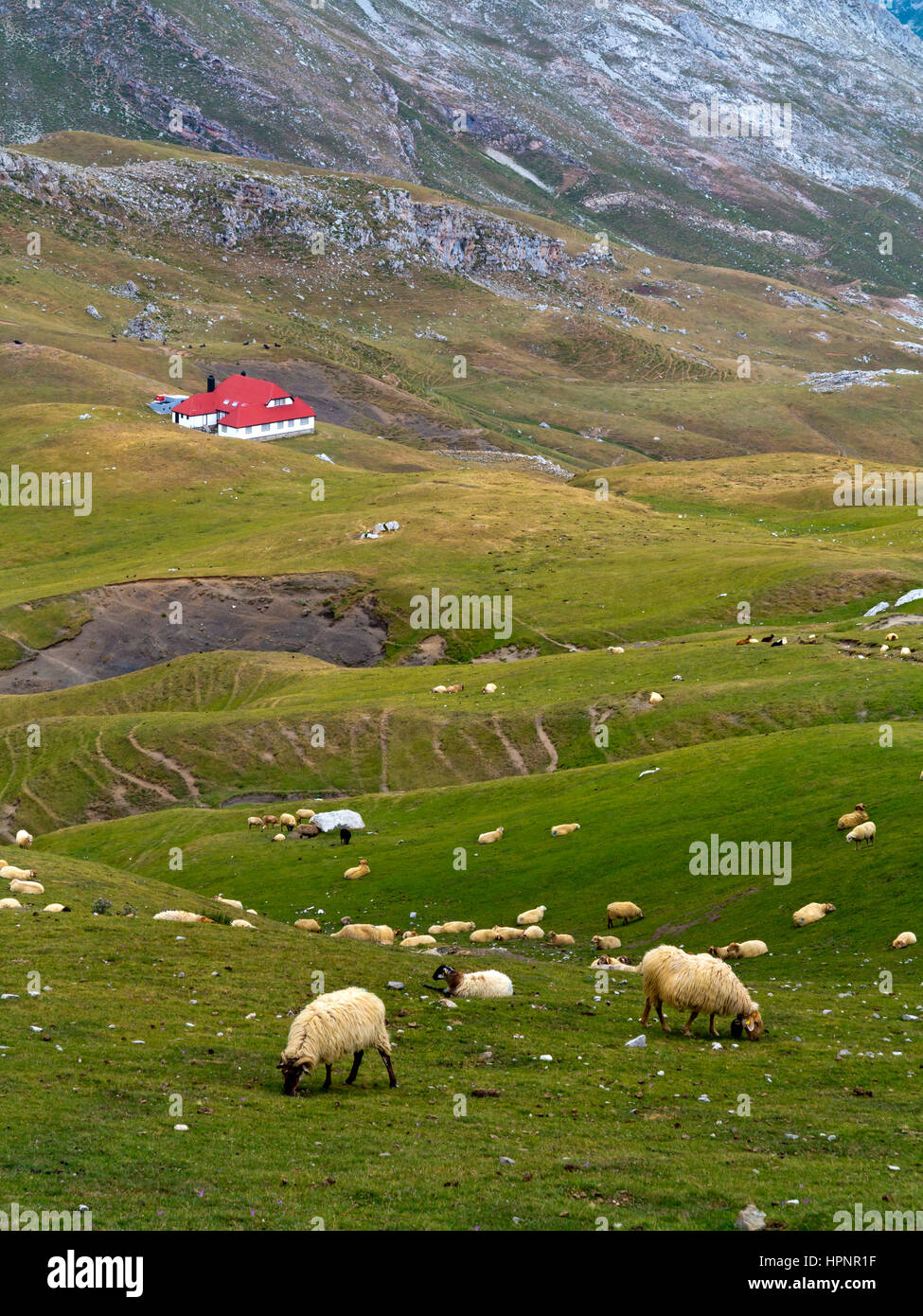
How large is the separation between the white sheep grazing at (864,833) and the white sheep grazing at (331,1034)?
24.3 m

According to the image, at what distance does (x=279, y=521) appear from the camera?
482 ft

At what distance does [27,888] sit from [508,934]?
→ 16850mm

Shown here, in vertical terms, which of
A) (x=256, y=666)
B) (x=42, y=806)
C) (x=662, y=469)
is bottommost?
(x=42, y=806)

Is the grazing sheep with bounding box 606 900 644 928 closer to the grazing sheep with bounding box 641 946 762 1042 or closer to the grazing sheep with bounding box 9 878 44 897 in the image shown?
the grazing sheep with bounding box 641 946 762 1042

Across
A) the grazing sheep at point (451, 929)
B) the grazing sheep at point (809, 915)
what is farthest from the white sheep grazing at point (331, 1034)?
the grazing sheep at point (451, 929)

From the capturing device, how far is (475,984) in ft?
108

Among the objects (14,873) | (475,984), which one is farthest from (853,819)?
(14,873)

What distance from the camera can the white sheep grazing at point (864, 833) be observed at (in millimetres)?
43125

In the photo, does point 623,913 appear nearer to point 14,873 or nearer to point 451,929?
point 451,929

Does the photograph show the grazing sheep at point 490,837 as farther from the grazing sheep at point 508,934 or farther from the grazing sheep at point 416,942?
the grazing sheep at point 416,942

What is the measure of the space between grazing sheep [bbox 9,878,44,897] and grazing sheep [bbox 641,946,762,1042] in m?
20.8
